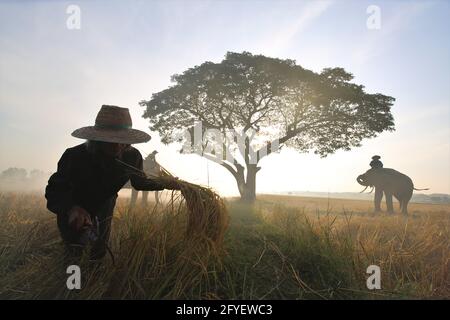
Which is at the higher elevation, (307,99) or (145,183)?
(307,99)

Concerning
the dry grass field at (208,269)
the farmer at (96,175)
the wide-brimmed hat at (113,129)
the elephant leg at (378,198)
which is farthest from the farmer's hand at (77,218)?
the elephant leg at (378,198)

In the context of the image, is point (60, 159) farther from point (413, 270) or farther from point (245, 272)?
point (413, 270)

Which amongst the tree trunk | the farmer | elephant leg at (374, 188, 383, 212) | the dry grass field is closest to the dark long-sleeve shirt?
the farmer

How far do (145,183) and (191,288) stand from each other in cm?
115

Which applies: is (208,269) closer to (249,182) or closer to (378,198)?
(378,198)

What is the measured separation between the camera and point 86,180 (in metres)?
3.36

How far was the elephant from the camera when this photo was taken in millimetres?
14227

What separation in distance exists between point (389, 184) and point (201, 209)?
44.0 feet

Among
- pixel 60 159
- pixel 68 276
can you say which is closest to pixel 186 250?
pixel 68 276

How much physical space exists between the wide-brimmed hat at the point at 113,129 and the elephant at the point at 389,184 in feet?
42.0

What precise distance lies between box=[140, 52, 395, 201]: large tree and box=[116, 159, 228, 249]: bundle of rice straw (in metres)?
15.1

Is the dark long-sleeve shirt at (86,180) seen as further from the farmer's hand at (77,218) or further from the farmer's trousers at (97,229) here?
the farmer's hand at (77,218)

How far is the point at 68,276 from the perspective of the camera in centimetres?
312

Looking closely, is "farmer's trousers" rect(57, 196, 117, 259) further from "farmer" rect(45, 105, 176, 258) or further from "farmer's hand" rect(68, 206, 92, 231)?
"farmer's hand" rect(68, 206, 92, 231)
